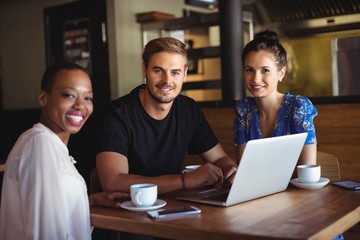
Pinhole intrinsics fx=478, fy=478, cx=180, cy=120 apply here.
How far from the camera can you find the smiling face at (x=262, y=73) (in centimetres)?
210

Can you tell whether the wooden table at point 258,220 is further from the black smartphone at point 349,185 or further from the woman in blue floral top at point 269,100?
the woman in blue floral top at point 269,100

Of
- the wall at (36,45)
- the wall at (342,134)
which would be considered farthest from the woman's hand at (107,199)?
the wall at (36,45)

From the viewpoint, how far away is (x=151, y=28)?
5207 millimetres

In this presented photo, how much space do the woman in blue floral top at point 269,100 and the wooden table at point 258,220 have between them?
22.9 inches

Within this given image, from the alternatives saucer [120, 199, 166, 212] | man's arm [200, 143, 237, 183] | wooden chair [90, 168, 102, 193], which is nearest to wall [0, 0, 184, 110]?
man's arm [200, 143, 237, 183]

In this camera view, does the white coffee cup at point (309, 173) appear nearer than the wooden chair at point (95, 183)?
Yes

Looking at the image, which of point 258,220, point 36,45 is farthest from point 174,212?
point 36,45

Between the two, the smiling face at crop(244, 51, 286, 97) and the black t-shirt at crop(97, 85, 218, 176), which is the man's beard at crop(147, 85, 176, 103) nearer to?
the black t-shirt at crop(97, 85, 218, 176)

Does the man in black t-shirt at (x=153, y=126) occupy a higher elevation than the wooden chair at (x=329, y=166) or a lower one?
higher

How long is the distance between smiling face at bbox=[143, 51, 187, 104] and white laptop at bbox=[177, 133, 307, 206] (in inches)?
19.1

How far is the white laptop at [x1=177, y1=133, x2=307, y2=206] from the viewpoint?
4.44 ft

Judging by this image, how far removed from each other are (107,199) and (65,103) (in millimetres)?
328

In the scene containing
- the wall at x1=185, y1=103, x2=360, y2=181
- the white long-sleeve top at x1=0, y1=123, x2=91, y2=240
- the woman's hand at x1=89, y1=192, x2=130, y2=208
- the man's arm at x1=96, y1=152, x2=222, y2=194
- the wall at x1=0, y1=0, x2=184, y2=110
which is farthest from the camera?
the wall at x1=0, y1=0, x2=184, y2=110

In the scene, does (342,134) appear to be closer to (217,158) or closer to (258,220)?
(217,158)
